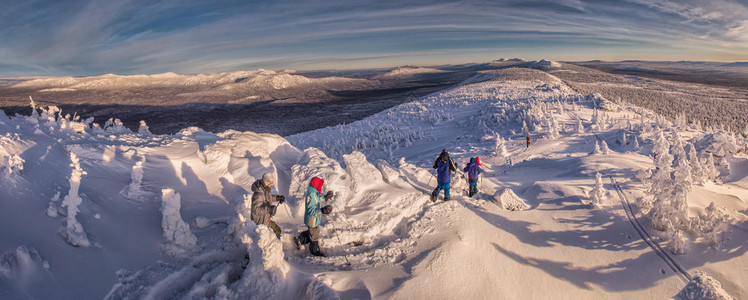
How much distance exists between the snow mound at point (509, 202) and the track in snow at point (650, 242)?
1818mm

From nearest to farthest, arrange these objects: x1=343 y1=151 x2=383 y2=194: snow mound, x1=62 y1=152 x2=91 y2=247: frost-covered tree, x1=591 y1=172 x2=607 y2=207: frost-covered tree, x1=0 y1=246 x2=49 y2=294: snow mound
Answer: x1=0 y1=246 x2=49 y2=294: snow mound, x1=62 y1=152 x2=91 y2=247: frost-covered tree, x1=591 y1=172 x2=607 y2=207: frost-covered tree, x1=343 y1=151 x2=383 y2=194: snow mound

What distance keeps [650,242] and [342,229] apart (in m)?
5.33

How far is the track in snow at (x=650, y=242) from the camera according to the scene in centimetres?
477

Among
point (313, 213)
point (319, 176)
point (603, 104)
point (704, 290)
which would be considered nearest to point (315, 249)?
point (313, 213)

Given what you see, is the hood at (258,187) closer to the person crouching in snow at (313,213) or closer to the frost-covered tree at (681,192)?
the person crouching in snow at (313,213)

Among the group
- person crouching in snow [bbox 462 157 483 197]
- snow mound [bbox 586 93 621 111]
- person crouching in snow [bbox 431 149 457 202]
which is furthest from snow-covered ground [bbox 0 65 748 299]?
snow mound [bbox 586 93 621 111]

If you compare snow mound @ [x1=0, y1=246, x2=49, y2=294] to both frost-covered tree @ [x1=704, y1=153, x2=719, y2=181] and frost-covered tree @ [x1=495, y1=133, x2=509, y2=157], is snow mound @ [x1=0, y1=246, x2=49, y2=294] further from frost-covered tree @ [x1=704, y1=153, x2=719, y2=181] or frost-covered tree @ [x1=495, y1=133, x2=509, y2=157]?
frost-covered tree @ [x1=495, y1=133, x2=509, y2=157]

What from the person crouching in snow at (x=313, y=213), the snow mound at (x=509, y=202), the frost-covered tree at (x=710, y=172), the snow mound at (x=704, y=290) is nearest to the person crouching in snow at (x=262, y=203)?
the person crouching in snow at (x=313, y=213)

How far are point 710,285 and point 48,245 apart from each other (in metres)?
6.98

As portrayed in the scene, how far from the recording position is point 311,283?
145 inches

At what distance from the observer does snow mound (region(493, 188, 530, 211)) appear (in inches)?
259

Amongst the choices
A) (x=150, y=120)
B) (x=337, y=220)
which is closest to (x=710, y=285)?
(x=337, y=220)

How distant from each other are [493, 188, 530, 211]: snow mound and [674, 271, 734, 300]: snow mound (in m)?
3.16

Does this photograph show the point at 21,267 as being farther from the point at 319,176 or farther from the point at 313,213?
the point at 319,176
